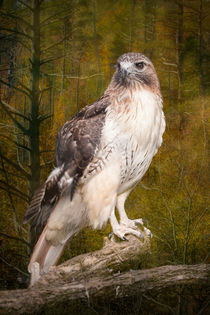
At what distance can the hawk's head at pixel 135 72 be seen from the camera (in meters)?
1.67

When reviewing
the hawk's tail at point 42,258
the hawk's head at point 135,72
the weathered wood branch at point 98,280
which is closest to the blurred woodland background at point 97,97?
the weathered wood branch at point 98,280

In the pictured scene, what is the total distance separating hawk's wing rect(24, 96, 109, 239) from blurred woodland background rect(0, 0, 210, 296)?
1.95ft

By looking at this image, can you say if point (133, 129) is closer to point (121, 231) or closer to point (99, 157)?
point (99, 157)

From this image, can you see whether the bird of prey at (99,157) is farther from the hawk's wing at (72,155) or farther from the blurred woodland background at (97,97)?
the blurred woodland background at (97,97)

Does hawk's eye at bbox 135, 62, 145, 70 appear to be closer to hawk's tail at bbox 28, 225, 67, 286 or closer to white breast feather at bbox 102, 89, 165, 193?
white breast feather at bbox 102, 89, 165, 193

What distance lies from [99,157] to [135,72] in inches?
17.9

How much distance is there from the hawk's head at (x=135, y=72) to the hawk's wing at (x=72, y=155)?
141mm

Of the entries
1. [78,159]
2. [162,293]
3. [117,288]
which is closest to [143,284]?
[117,288]

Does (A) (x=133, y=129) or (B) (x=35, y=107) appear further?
(B) (x=35, y=107)

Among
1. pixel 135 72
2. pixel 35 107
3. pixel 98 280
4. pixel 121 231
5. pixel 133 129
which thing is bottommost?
pixel 98 280

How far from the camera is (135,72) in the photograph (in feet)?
5.57

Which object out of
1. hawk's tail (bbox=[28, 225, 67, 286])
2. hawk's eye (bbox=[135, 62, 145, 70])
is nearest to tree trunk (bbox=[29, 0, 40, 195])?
hawk's tail (bbox=[28, 225, 67, 286])

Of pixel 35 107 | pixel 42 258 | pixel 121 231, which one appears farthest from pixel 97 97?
pixel 42 258

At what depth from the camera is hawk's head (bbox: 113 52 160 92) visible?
5.49 ft
